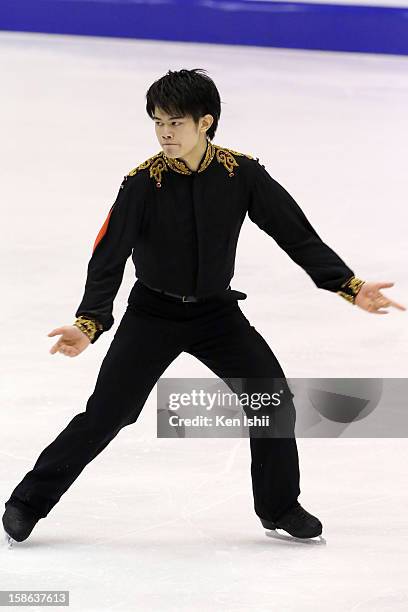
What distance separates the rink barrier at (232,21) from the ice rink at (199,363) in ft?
3.36

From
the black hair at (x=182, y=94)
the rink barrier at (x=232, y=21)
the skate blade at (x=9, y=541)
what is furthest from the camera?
the rink barrier at (x=232, y=21)

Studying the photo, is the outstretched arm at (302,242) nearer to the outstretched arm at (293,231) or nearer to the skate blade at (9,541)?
the outstretched arm at (293,231)

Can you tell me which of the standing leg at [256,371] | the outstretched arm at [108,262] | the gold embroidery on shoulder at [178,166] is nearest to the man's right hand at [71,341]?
the outstretched arm at [108,262]

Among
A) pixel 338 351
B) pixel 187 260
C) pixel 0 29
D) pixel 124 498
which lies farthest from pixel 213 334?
pixel 0 29

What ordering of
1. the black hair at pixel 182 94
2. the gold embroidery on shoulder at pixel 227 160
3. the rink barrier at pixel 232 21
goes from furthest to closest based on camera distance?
the rink barrier at pixel 232 21
the gold embroidery on shoulder at pixel 227 160
the black hair at pixel 182 94

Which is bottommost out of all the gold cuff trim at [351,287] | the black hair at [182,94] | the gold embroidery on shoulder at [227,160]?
the gold cuff trim at [351,287]

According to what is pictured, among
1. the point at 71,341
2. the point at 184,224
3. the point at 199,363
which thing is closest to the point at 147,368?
the point at 71,341

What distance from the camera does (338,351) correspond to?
4387 mm

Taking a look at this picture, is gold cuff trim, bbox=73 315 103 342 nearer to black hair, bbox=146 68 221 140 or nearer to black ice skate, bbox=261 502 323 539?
black hair, bbox=146 68 221 140

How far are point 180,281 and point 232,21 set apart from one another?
25.5ft

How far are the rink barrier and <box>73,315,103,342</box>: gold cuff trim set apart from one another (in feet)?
25.6

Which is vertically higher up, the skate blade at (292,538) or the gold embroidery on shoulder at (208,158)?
the gold embroidery on shoulder at (208,158)

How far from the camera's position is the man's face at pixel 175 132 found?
8.93ft

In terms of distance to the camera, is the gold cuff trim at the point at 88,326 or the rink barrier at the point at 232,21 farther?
the rink barrier at the point at 232,21
